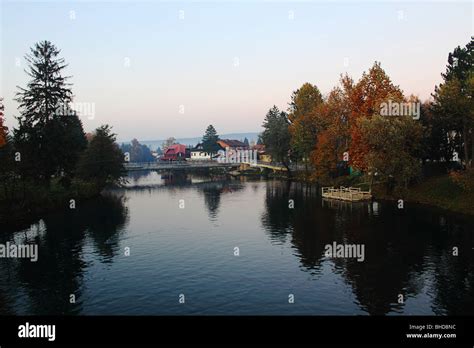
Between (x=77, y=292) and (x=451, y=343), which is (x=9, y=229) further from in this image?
(x=451, y=343)

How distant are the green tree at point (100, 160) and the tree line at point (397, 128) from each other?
4543cm

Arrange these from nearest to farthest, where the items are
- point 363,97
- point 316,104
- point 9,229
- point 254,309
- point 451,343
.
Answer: point 451,343, point 254,309, point 9,229, point 363,97, point 316,104

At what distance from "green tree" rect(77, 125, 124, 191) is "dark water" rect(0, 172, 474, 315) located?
28128 mm

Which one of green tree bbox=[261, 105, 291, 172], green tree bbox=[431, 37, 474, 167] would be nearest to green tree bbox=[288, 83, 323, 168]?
green tree bbox=[261, 105, 291, 172]

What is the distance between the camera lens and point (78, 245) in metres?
46.2

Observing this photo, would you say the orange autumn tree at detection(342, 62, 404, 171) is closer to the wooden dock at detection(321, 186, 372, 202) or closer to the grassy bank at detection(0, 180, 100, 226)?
the wooden dock at detection(321, 186, 372, 202)

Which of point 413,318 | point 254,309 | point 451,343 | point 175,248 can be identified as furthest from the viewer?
point 175,248

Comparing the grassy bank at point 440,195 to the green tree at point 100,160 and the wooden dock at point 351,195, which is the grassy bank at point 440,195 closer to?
the wooden dock at point 351,195

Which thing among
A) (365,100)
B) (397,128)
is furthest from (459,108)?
(365,100)

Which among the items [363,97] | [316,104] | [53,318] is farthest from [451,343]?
[316,104]

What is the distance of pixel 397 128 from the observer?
6588 centimetres

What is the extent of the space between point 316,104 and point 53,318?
319 ft

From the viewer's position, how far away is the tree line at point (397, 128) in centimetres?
6481

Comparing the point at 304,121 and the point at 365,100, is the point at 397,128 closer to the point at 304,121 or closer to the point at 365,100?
the point at 365,100
